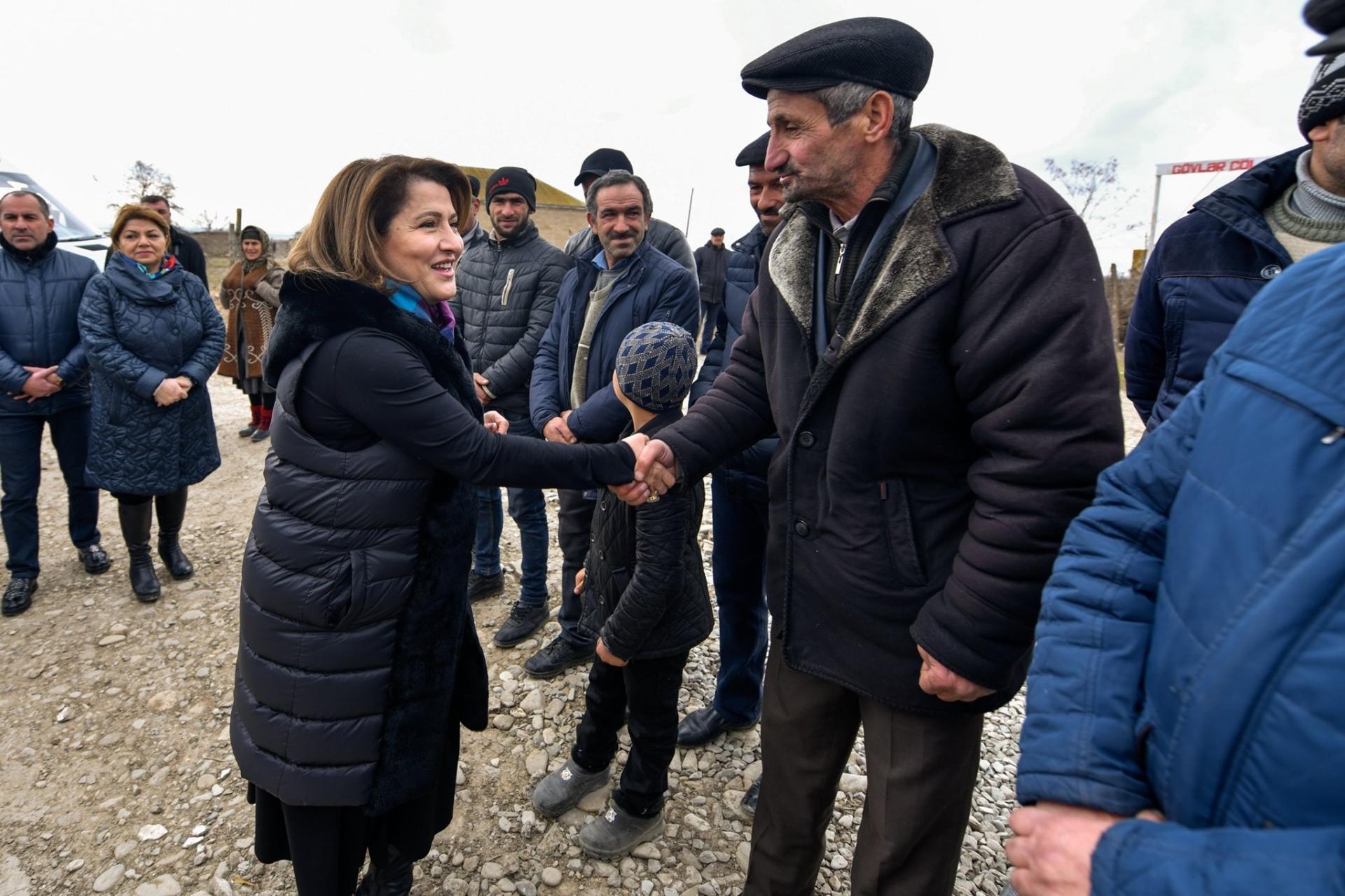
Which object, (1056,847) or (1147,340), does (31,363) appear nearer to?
(1056,847)

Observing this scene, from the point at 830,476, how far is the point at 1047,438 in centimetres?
48

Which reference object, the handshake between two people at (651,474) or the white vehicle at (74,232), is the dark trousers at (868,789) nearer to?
the handshake between two people at (651,474)

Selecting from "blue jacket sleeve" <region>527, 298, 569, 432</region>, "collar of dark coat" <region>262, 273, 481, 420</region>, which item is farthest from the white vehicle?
"collar of dark coat" <region>262, 273, 481, 420</region>

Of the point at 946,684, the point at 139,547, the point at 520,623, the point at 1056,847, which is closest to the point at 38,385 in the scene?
the point at 139,547

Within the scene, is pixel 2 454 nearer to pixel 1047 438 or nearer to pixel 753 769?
pixel 753 769

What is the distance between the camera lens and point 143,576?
14.1 feet

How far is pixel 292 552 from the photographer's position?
190 cm

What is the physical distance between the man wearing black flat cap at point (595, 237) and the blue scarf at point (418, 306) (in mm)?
1609

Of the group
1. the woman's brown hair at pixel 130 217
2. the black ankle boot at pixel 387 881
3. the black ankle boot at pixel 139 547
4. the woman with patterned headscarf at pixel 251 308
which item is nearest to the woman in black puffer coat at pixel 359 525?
the black ankle boot at pixel 387 881

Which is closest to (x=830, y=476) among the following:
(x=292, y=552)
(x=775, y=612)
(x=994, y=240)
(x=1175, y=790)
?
(x=775, y=612)

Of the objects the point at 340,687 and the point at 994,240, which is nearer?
the point at 994,240

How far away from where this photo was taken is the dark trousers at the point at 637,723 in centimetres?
243

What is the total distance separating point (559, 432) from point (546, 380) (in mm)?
953

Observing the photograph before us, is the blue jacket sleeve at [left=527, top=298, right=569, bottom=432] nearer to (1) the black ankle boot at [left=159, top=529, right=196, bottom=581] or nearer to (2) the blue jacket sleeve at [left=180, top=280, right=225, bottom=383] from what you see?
(2) the blue jacket sleeve at [left=180, top=280, right=225, bottom=383]
